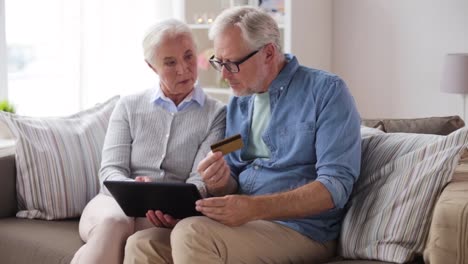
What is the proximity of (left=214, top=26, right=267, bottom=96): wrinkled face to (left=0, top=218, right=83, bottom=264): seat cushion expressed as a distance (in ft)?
2.39

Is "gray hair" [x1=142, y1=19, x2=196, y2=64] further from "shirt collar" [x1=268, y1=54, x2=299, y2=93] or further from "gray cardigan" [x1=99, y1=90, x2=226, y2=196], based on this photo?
"shirt collar" [x1=268, y1=54, x2=299, y2=93]

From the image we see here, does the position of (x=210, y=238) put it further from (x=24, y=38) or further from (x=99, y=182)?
(x=24, y=38)

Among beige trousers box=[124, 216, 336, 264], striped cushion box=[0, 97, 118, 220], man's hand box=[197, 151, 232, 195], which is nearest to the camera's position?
beige trousers box=[124, 216, 336, 264]

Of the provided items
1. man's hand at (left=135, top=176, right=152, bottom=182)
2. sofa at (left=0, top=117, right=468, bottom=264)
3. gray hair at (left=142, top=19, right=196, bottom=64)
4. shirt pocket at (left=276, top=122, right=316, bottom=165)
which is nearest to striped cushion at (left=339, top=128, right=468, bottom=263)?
sofa at (left=0, top=117, right=468, bottom=264)

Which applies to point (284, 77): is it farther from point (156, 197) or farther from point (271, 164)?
point (156, 197)

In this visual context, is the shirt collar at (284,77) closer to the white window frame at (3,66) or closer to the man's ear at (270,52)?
the man's ear at (270,52)

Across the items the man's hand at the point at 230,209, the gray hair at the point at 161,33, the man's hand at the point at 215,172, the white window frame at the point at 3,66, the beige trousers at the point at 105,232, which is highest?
the gray hair at the point at 161,33

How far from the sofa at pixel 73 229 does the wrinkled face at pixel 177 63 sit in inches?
23.5

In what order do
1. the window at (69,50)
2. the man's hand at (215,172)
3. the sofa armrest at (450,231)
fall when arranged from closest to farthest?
the sofa armrest at (450,231) < the man's hand at (215,172) < the window at (69,50)

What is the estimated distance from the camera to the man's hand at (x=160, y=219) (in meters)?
2.29

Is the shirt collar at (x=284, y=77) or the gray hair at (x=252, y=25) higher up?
the gray hair at (x=252, y=25)

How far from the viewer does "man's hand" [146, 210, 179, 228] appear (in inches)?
Result: 90.4

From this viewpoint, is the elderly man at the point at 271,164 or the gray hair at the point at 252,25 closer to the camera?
the elderly man at the point at 271,164

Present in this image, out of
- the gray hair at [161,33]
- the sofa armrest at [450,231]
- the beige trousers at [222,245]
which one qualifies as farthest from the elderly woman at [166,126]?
the sofa armrest at [450,231]
